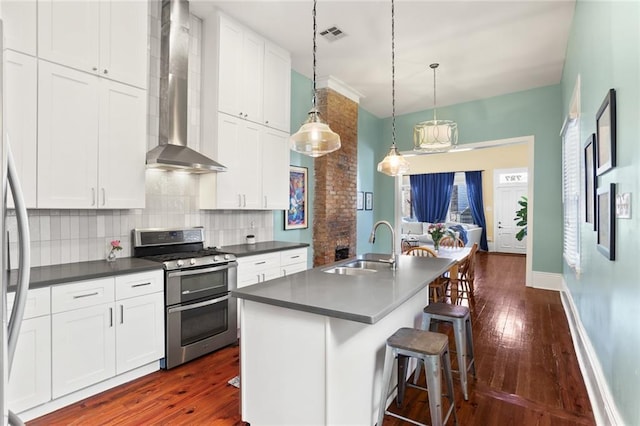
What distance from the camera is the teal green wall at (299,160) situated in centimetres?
469

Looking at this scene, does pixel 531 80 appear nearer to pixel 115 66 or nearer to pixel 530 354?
pixel 530 354

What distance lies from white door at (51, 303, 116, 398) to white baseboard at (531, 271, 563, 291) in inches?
237

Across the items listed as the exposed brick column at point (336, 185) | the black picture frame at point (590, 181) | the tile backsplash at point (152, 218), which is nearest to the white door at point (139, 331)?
the tile backsplash at point (152, 218)

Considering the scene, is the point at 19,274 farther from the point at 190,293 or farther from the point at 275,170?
the point at 275,170

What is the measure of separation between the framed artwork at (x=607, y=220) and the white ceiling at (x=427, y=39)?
7.55 ft

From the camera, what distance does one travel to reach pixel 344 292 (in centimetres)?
191

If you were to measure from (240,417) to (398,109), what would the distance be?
6.01 metres

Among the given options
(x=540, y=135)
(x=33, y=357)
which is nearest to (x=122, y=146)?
(x=33, y=357)

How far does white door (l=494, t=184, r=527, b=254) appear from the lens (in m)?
9.97

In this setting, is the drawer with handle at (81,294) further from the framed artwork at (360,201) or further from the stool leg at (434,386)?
the framed artwork at (360,201)

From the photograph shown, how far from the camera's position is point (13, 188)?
2.64 feet

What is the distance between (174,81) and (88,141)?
1.01 metres

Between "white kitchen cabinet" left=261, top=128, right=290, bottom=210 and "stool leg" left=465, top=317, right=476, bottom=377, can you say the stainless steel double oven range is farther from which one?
"stool leg" left=465, top=317, right=476, bottom=377

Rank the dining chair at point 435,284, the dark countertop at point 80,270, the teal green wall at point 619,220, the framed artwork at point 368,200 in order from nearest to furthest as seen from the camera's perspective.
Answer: the teal green wall at point 619,220, the dark countertop at point 80,270, the dining chair at point 435,284, the framed artwork at point 368,200
